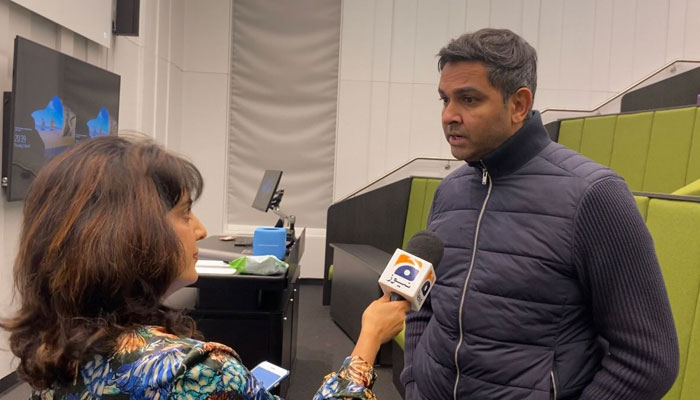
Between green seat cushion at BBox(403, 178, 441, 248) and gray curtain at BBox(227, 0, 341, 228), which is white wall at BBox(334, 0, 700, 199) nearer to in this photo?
gray curtain at BBox(227, 0, 341, 228)

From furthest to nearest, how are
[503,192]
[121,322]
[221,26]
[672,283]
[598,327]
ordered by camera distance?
1. [221,26]
2. [672,283]
3. [503,192]
4. [598,327]
5. [121,322]

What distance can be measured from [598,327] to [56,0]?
129 inches

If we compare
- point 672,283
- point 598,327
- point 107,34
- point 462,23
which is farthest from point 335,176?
point 598,327

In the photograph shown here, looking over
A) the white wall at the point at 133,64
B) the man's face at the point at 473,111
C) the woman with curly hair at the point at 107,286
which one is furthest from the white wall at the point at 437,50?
the woman with curly hair at the point at 107,286

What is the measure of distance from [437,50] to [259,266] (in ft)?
13.9

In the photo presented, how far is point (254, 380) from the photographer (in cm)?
69

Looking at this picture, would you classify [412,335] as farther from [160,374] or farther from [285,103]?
[285,103]

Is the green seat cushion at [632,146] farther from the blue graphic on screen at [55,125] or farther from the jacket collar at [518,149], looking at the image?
the blue graphic on screen at [55,125]

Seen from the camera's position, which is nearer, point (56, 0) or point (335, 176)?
point (56, 0)

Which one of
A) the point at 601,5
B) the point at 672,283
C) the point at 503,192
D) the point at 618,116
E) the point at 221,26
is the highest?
the point at 601,5

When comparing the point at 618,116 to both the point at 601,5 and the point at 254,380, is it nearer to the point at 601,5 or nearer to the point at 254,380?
the point at 601,5

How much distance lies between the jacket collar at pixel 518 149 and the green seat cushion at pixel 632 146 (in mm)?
2539

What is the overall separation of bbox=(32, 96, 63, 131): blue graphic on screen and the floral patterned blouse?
2519mm

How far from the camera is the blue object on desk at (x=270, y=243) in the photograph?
267 centimetres
